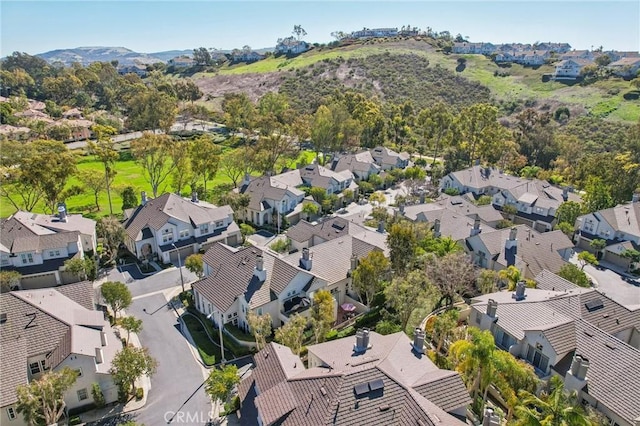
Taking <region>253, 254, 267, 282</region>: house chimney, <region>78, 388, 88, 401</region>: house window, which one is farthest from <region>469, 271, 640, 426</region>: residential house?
<region>78, 388, 88, 401</region>: house window

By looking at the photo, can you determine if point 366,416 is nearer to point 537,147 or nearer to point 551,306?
point 551,306

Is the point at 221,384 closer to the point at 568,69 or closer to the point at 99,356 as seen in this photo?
the point at 99,356

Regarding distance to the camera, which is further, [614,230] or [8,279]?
[614,230]

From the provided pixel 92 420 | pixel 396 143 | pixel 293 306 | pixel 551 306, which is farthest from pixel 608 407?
pixel 396 143

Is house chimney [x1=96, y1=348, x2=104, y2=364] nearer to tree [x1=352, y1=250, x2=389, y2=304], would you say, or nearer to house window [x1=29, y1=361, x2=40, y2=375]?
house window [x1=29, y1=361, x2=40, y2=375]

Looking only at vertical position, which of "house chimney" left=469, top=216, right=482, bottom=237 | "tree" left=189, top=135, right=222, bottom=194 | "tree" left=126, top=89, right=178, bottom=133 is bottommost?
"house chimney" left=469, top=216, right=482, bottom=237

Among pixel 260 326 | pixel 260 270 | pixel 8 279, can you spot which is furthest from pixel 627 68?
pixel 8 279

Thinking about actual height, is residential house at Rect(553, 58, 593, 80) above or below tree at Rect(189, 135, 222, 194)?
above
